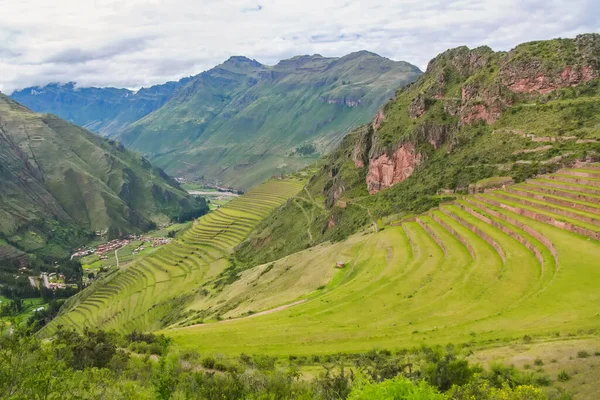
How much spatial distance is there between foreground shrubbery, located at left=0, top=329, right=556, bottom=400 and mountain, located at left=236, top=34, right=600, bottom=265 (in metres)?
56.0

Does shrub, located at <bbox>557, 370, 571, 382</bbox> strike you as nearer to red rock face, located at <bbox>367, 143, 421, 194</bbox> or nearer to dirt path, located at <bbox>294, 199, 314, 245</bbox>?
red rock face, located at <bbox>367, 143, 421, 194</bbox>

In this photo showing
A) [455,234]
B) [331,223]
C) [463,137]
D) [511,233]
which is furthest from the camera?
[331,223]

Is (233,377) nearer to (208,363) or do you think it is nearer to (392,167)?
(208,363)

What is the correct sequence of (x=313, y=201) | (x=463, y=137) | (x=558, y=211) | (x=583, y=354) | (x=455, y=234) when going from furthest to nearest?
(x=313, y=201) → (x=463, y=137) → (x=455, y=234) → (x=558, y=211) → (x=583, y=354)

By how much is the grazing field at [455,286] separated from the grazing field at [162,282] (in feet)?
156

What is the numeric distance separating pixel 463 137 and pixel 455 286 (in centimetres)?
6586

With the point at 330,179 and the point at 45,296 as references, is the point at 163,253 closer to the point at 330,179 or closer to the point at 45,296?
the point at 45,296

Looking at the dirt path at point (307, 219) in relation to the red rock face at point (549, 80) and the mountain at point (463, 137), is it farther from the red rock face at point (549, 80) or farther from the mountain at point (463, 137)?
the red rock face at point (549, 80)

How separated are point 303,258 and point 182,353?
52365 mm

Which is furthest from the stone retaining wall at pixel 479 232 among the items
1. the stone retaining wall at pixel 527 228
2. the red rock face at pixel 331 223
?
the red rock face at pixel 331 223

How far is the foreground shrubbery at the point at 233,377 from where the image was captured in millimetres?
17875

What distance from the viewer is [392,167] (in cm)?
11625

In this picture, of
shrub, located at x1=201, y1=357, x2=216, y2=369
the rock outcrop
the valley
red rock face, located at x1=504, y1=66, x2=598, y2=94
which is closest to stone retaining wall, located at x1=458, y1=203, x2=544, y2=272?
the valley

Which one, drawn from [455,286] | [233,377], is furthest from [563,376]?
[455,286]
